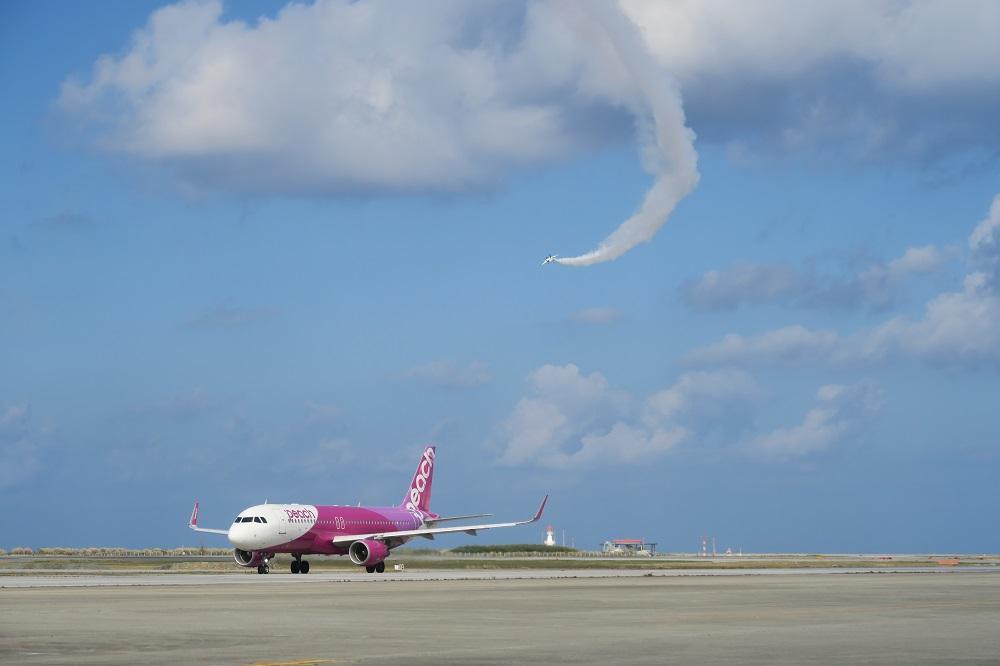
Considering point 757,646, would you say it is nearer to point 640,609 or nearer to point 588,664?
point 588,664

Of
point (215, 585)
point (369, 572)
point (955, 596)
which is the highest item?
point (369, 572)

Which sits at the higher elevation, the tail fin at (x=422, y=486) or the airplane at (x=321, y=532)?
the tail fin at (x=422, y=486)

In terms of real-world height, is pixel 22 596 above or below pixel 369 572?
below

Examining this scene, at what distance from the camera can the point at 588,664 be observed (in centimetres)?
1959

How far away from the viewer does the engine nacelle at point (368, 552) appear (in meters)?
75.6

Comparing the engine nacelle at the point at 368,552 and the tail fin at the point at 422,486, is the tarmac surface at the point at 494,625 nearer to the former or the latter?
the engine nacelle at the point at 368,552

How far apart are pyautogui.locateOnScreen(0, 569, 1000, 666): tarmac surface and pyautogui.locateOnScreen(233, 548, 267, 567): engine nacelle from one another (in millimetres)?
23592

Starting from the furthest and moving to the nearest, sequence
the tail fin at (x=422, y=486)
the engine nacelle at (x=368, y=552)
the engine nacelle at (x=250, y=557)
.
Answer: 1. the tail fin at (x=422, y=486)
2. the engine nacelle at (x=368, y=552)
3. the engine nacelle at (x=250, y=557)

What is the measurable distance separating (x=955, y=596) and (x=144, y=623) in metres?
29.1

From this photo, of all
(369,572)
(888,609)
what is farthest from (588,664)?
(369,572)

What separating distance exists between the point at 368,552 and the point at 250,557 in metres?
7.28

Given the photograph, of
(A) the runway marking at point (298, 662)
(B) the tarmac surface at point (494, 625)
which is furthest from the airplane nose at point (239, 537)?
(A) the runway marking at point (298, 662)

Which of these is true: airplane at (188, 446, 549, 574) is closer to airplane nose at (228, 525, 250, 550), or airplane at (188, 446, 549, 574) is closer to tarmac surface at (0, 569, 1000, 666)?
airplane nose at (228, 525, 250, 550)

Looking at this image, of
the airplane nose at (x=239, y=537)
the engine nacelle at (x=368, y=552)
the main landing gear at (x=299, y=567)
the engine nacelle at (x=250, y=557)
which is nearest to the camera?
the airplane nose at (x=239, y=537)
